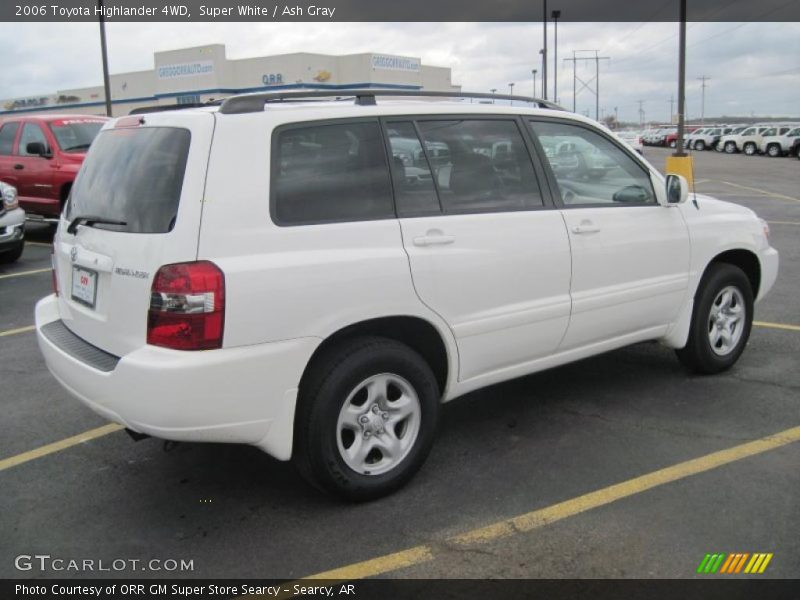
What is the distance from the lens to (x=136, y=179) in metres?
3.37

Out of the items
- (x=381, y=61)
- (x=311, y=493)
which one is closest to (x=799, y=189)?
(x=311, y=493)

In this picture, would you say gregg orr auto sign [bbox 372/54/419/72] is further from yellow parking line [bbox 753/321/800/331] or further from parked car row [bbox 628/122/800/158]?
yellow parking line [bbox 753/321/800/331]

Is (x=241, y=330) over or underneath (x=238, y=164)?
underneath

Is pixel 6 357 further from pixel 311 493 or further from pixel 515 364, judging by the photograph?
pixel 515 364

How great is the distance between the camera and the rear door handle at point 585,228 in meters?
4.17

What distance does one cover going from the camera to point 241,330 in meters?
3.04

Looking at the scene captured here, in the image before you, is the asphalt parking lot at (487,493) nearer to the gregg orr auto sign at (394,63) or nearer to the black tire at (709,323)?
the black tire at (709,323)

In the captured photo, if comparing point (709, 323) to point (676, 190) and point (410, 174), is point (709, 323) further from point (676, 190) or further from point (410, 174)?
point (410, 174)

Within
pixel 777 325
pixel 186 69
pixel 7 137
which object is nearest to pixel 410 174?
pixel 777 325

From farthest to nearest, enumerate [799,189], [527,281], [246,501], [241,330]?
1. [799,189]
2. [527,281]
3. [246,501]
4. [241,330]

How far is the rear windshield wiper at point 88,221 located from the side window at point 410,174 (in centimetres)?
126

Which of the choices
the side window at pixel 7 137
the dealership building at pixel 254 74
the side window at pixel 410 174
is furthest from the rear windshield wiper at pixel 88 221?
the dealership building at pixel 254 74

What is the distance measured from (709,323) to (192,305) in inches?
140

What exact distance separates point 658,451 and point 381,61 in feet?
151
